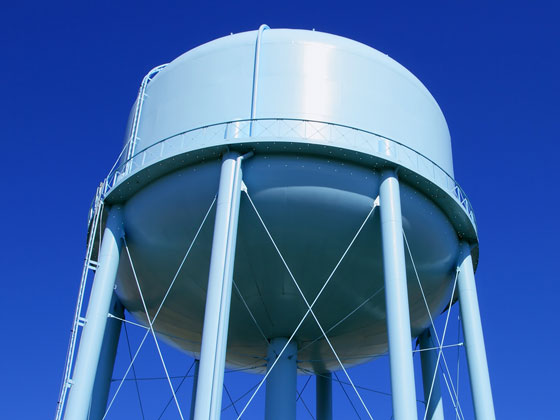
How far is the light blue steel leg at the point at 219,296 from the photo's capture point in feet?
27.7

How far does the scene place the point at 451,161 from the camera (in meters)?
12.3

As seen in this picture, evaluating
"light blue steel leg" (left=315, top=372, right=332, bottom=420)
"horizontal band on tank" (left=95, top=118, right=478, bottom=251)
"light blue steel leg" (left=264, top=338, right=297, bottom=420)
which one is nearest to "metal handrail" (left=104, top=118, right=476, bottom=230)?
"horizontal band on tank" (left=95, top=118, right=478, bottom=251)

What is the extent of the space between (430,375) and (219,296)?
539cm

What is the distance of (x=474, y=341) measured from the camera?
10797 mm

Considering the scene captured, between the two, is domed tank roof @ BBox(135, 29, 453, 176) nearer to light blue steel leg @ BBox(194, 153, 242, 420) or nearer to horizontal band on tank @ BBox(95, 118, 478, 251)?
horizontal band on tank @ BBox(95, 118, 478, 251)

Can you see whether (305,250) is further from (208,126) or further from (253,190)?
(208,126)

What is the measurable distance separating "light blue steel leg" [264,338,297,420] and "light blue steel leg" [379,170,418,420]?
3445 mm

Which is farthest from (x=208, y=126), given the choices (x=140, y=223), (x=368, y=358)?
(x=368, y=358)

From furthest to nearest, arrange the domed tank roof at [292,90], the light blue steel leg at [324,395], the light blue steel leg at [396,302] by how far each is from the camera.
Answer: the light blue steel leg at [324,395] < the domed tank roof at [292,90] < the light blue steel leg at [396,302]

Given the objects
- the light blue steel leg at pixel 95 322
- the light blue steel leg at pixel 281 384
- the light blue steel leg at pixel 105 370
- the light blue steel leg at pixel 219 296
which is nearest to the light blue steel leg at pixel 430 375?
the light blue steel leg at pixel 281 384

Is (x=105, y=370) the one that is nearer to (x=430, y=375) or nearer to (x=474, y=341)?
(x=430, y=375)

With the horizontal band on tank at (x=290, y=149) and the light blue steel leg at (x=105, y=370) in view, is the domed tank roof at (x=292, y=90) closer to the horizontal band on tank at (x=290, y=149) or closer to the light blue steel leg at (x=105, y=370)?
the horizontal band on tank at (x=290, y=149)

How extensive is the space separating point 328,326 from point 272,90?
4366 millimetres

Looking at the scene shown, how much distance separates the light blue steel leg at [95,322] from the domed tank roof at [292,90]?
152cm
